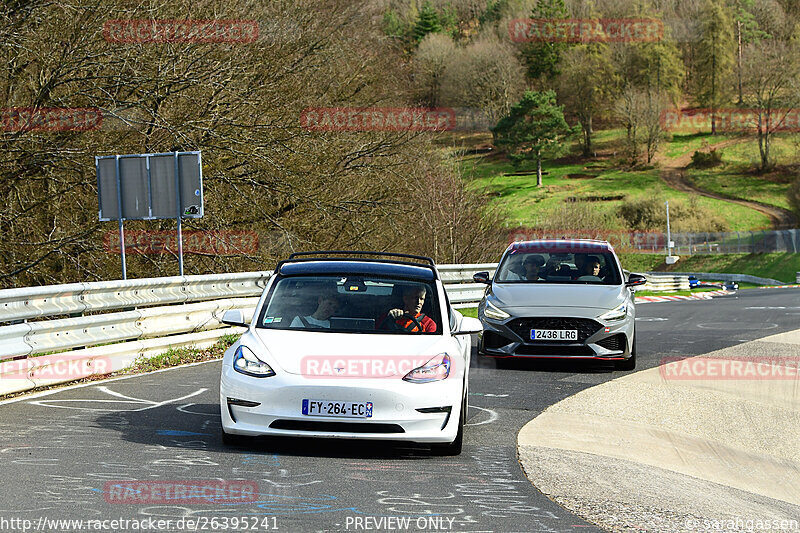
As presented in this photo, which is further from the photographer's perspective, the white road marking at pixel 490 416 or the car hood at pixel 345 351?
the white road marking at pixel 490 416

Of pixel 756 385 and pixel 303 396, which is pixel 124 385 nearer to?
pixel 303 396

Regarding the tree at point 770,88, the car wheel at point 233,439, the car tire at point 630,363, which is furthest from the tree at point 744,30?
the car wheel at point 233,439

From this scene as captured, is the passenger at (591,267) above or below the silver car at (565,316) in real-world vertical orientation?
above

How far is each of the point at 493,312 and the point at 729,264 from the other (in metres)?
77.9

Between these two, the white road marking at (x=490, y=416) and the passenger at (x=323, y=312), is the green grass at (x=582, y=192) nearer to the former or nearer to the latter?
the white road marking at (x=490, y=416)

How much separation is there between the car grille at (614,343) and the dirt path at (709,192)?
87.4m

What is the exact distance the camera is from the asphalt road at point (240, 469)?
5289 millimetres

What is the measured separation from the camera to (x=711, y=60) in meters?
131

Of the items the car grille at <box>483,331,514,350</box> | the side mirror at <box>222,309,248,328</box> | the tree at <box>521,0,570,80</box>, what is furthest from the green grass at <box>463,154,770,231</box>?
the side mirror at <box>222,309,248,328</box>

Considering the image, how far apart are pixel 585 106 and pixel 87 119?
115333mm

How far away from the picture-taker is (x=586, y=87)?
414 ft

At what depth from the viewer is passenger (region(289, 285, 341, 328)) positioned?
7.95 m

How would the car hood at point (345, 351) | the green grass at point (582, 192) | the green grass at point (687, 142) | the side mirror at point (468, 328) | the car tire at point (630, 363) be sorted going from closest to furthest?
the car hood at point (345, 351) → the side mirror at point (468, 328) → the car tire at point (630, 363) → the green grass at point (582, 192) → the green grass at point (687, 142)

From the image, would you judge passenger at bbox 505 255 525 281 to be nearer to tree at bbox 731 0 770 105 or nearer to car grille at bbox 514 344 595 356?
car grille at bbox 514 344 595 356
